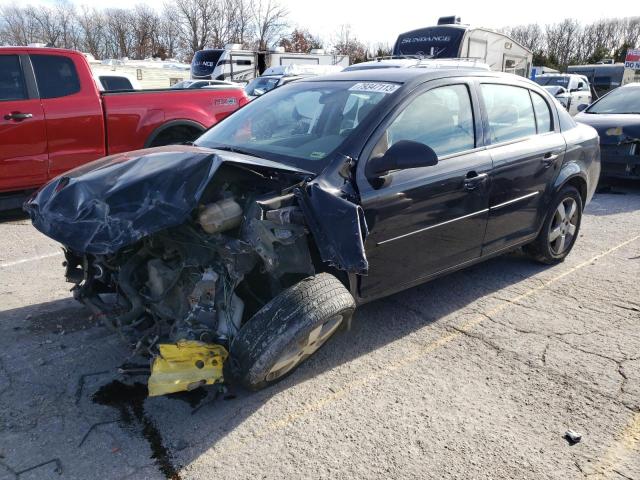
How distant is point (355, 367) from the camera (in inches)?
131

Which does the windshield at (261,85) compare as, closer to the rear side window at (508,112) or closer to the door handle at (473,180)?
the rear side window at (508,112)

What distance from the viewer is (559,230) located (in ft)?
16.5

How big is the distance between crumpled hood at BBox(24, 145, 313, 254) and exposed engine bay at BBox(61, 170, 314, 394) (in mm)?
148

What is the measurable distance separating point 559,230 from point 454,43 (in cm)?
1141

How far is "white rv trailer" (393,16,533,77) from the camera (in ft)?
49.2

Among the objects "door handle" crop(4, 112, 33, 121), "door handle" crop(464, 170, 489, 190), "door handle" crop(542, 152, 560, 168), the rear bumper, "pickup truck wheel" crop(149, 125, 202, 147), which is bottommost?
the rear bumper

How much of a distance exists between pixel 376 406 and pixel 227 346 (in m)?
0.86

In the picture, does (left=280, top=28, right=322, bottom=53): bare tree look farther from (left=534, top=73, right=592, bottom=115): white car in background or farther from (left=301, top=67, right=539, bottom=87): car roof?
(left=301, top=67, right=539, bottom=87): car roof

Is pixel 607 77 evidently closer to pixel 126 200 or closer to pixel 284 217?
pixel 284 217

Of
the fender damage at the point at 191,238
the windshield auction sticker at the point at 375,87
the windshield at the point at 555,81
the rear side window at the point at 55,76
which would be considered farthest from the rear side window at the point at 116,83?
the windshield at the point at 555,81

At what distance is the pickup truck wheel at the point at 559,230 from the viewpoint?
16.0ft

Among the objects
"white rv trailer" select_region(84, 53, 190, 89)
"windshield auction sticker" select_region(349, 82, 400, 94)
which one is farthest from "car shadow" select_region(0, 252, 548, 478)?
"white rv trailer" select_region(84, 53, 190, 89)

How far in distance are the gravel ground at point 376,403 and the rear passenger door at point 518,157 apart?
2.05 ft

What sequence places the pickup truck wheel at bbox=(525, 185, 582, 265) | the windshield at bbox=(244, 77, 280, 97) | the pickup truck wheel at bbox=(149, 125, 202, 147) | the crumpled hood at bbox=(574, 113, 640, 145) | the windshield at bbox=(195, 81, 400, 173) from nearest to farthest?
the windshield at bbox=(195, 81, 400, 173)
the pickup truck wheel at bbox=(525, 185, 582, 265)
the pickup truck wheel at bbox=(149, 125, 202, 147)
the crumpled hood at bbox=(574, 113, 640, 145)
the windshield at bbox=(244, 77, 280, 97)
